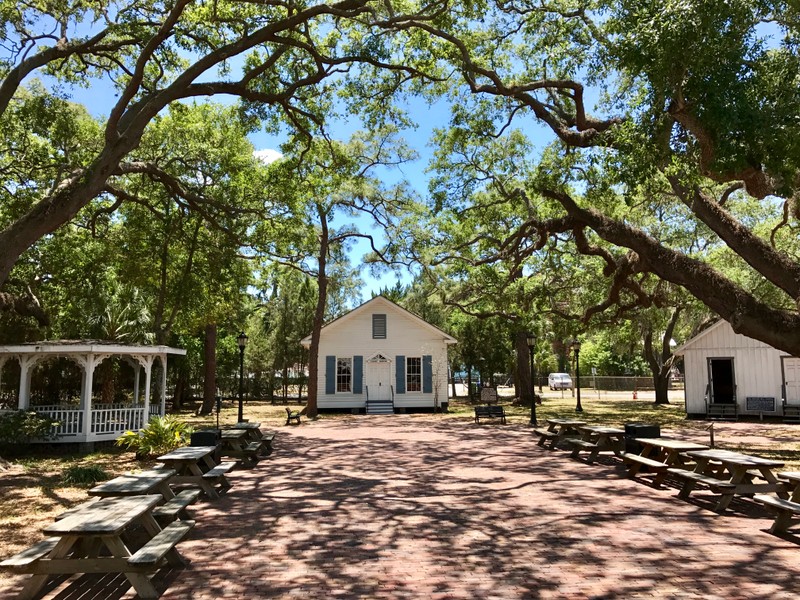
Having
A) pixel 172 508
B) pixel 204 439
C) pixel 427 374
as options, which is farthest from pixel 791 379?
pixel 172 508

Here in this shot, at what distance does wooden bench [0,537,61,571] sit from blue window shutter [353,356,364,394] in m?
22.5

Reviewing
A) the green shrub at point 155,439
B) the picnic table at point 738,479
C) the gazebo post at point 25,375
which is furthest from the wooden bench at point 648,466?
the gazebo post at point 25,375

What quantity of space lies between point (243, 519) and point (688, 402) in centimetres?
2049

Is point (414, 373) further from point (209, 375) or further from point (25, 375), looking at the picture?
point (25, 375)

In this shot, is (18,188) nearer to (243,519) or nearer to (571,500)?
(243,519)

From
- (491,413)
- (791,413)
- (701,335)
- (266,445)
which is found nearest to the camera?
(266,445)

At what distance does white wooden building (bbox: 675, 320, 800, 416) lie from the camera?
20734 mm

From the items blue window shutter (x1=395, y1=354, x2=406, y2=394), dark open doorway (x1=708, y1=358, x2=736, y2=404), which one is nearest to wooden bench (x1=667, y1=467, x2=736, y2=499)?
dark open doorway (x1=708, y1=358, x2=736, y2=404)

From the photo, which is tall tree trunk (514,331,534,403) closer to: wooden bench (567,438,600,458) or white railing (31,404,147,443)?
wooden bench (567,438,600,458)

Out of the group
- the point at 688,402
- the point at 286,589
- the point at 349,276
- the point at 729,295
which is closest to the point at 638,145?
the point at 729,295

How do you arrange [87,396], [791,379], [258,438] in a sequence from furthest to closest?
[791,379] < [258,438] < [87,396]

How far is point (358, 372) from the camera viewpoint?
27.3 metres

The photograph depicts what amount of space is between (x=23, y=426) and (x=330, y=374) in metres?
15.3

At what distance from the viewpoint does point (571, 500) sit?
816cm
